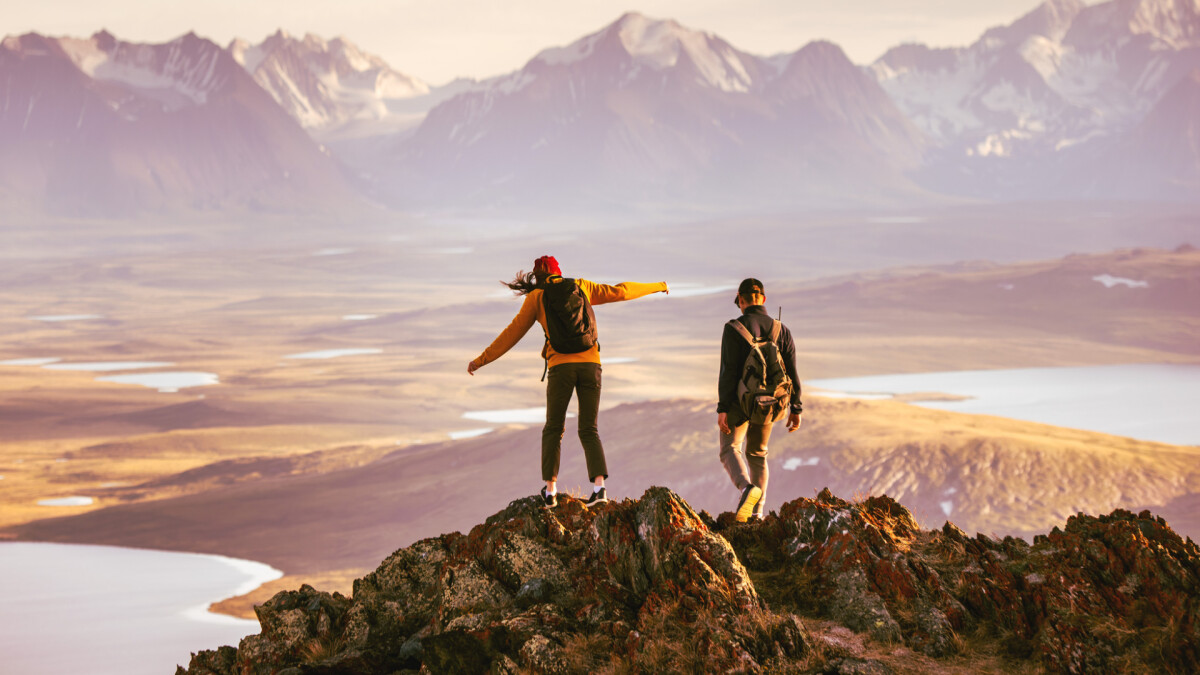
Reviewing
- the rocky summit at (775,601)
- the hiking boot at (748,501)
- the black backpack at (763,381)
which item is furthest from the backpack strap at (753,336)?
the rocky summit at (775,601)

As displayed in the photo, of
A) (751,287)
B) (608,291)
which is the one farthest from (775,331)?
(608,291)

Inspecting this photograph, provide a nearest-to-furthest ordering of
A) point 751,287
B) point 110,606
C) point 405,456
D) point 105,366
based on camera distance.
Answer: point 751,287 → point 110,606 → point 405,456 → point 105,366

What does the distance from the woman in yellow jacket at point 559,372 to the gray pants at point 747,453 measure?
45.1 inches

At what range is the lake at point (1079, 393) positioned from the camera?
5979 inches

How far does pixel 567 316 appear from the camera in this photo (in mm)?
9844

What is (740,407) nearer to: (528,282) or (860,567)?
(860,567)

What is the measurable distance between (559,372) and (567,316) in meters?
0.50

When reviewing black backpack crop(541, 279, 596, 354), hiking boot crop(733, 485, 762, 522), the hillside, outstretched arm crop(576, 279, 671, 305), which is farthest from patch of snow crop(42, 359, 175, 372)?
black backpack crop(541, 279, 596, 354)

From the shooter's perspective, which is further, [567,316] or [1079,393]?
[1079,393]

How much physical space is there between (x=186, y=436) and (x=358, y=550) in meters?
44.2

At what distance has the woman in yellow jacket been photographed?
9969 mm

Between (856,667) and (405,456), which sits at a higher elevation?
(856,667)

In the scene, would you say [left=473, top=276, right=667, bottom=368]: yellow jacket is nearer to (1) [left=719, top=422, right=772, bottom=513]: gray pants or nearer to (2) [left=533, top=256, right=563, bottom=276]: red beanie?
(2) [left=533, top=256, right=563, bottom=276]: red beanie

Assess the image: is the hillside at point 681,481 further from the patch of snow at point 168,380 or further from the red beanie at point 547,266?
the red beanie at point 547,266
